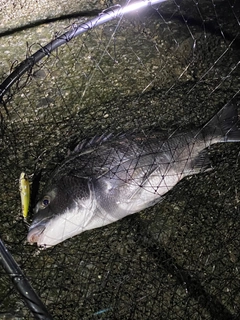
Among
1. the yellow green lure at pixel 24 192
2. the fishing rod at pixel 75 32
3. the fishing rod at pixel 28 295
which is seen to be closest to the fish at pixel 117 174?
the yellow green lure at pixel 24 192

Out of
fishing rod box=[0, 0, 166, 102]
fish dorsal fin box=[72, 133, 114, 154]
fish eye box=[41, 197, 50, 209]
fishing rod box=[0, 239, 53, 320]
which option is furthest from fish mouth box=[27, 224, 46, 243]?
fishing rod box=[0, 0, 166, 102]

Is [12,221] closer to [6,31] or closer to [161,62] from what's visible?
[161,62]

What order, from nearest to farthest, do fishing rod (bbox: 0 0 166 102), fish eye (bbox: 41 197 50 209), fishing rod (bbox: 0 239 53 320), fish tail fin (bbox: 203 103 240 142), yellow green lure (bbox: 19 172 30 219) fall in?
fishing rod (bbox: 0 239 53 320) < fish eye (bbox: 41 197 50 209) < yellow green lure (bbox: 19 172 30 219) < fish tail fin (bbox: 203 103 240 142) < fishing rod (bbox: 0 0 166 102)

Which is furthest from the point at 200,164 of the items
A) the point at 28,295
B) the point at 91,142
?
the point at 28,295

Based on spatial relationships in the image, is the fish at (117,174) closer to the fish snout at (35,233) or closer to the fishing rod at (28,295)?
the fish snout at (35,233)

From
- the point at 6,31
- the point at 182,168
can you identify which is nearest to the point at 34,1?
the point at 6,31

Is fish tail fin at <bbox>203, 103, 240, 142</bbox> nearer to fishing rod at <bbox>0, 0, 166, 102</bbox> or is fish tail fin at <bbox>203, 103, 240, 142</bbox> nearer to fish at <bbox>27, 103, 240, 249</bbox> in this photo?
fish at <bbox>27, 103, 240, 249</bbox>

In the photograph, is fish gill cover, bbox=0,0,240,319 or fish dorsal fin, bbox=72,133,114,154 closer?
fish gill cover, bbox=0,0,240,319
